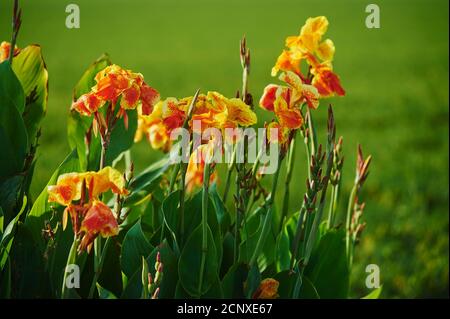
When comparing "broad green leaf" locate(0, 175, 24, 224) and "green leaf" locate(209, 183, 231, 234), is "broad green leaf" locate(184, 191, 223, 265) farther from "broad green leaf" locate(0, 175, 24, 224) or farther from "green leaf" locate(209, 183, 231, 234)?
"broad green leaf" locate(0, 175, 24, 224)

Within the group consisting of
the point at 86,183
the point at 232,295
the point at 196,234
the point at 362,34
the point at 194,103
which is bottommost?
the point at 232,295

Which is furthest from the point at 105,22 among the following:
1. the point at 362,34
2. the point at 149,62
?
the point at 362,34

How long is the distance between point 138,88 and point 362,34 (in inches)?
241

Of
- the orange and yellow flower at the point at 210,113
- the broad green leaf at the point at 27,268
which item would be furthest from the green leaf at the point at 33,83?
the orange and yellow flower at the point at 210,113

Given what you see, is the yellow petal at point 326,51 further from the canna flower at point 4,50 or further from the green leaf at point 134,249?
the canna flower at point 4,50

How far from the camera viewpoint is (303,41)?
1.23 meters

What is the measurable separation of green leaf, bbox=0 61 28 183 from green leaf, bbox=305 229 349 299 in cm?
55

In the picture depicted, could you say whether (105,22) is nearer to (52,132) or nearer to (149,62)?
(149,62)

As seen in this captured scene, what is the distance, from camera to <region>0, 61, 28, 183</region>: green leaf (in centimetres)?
121

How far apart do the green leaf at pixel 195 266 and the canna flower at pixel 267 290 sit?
80 millimetres

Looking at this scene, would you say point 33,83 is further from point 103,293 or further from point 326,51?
point 326,51

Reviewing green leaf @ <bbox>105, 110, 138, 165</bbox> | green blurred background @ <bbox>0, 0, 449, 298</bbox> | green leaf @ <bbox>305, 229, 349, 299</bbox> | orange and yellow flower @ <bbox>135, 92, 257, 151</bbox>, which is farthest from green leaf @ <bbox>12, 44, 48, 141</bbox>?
green blurred background @ <bbox>0, 0, 449, 298</bbox>

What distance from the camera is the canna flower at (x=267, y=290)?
1.14 metres
